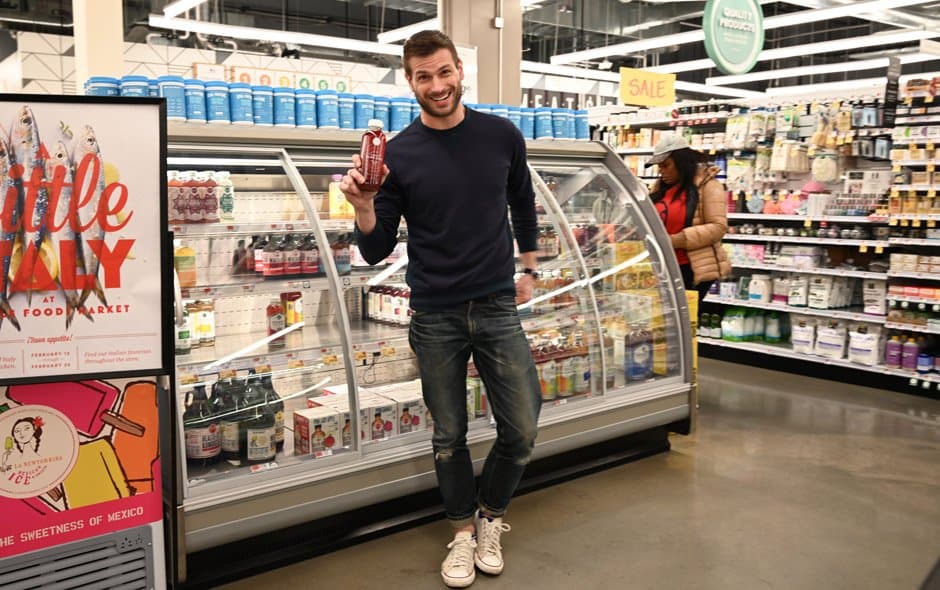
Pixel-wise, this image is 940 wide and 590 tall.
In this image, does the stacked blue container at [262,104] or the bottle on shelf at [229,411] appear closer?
the bottle on shelf at [229,411]

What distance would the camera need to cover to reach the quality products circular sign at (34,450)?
80.7 inches

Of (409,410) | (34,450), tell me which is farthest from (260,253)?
(34,450)

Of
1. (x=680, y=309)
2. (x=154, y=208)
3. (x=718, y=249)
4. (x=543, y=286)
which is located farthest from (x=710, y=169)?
(x=154, y=208)

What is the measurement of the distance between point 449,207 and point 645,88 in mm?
6321

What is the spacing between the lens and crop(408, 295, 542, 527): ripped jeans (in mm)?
2936

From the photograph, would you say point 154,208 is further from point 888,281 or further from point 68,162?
point 888,281

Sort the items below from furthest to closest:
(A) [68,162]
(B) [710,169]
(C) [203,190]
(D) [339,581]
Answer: (B) [710,169] < (C) [203,190] < (D) [339,581] < (A) [68,162]

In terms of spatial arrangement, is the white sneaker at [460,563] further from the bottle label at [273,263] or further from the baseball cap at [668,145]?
the baseball cap at [668,145]

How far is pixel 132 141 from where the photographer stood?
81.4 inches

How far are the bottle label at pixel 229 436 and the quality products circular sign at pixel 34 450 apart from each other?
1083mm

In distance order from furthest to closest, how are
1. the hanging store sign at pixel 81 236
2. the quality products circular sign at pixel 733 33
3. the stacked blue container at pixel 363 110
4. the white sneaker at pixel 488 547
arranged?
1. the quality products circular sign at pixel 733 33
2. the stacked blue container at pixel 363 110
3. the white sneaker at pixel 488 547
4. the hanging store sign at pixel 81 236

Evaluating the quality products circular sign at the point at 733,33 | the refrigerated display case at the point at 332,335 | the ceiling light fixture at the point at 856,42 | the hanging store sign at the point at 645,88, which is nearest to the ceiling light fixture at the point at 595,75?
the ceiling light fixture at the point at 856,42

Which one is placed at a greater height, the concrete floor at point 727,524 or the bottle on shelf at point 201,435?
the bottle on shelf at point 201,435

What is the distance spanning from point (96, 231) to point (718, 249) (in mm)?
4004
